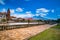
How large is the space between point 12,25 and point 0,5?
3.99 feet

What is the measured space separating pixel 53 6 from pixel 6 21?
2029mm

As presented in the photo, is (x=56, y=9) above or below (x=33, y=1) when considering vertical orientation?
below

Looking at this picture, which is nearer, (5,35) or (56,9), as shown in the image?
(5,35)

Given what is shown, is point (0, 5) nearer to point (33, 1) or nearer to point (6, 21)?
point (6, 21)

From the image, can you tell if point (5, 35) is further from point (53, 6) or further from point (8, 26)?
point (53, 6)

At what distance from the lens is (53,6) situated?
18.1ft

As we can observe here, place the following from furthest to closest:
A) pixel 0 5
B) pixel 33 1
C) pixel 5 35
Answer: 1. pixel 33 1
2. pixel 0 5
3. pixel 5 35

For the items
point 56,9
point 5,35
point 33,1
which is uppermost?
point 33,1

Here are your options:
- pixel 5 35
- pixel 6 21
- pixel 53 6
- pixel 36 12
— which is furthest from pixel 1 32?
pixel 53 6

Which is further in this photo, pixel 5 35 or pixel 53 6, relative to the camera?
pixel 53 6

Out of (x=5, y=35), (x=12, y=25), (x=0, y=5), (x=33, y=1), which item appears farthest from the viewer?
(x=12, y=25)

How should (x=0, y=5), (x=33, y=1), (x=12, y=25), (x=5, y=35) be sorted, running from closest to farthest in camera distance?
(x=5, y=35), (x=0, y=5), (x=33, y=1), (x=12, y=25)

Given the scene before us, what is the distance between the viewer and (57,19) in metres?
5.60

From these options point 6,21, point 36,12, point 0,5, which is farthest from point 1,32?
point 36,12
